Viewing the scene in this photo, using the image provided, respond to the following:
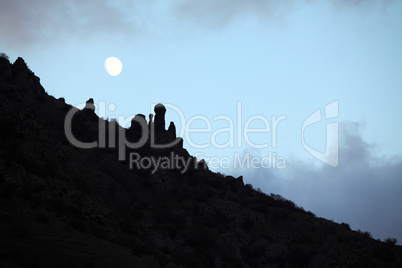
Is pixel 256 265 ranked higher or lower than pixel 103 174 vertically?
lower

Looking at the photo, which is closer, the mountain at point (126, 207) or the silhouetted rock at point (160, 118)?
the mountain at point (126, 207)

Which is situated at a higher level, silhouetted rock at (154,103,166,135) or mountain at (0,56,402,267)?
silhouetted rock at (154,103,166,135)

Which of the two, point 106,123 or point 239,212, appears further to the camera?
point 106,123

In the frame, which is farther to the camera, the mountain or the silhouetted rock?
the silhouetted rock

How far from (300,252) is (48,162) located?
3995 centimetres

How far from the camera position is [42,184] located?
1528 inches

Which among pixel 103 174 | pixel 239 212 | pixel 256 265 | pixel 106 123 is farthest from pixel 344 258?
pixel 106 123

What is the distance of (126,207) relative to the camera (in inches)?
2586

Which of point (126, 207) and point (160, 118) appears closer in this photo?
point (126, 207)

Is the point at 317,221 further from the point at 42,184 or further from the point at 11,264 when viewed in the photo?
the point at 11,264

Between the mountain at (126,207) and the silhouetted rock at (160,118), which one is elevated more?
the silhouetted rock at (160,118)

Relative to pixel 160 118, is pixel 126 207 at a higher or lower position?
lower

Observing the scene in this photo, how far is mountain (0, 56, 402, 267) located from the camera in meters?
32.3

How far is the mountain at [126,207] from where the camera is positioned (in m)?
32.3
